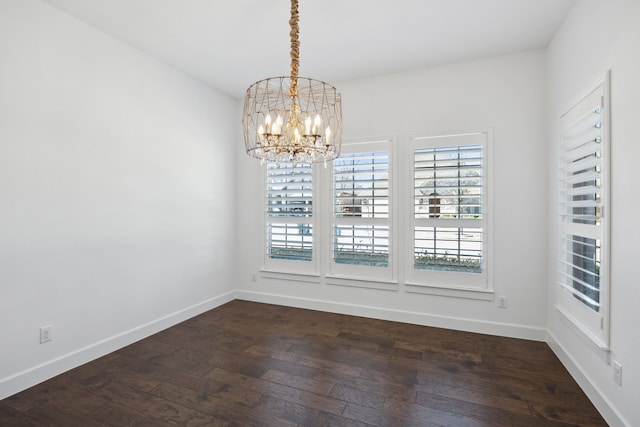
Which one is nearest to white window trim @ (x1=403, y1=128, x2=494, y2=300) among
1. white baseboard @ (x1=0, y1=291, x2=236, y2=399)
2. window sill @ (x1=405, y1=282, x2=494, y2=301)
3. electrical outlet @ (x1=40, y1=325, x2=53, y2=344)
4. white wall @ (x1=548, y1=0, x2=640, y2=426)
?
window sill @ (x1=405, y1=282, x2=494, y2=301)

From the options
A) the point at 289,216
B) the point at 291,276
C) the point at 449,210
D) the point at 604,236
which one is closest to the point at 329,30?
the point at 449,210

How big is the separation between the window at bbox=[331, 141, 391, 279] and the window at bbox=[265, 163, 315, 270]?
0.35 m

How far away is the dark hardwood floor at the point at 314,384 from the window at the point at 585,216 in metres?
0.58

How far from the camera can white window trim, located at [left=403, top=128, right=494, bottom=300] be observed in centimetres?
324

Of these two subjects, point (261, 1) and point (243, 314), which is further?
point (243, 314)

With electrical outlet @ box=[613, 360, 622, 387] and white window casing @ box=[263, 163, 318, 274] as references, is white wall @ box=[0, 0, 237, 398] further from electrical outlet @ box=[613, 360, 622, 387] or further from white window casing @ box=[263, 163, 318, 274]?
electrical outlet @ box=[613, 360, 622, 387]

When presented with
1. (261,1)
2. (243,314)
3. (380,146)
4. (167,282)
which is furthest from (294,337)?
(261,1)

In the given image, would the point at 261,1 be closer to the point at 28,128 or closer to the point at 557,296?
the point at 28,128

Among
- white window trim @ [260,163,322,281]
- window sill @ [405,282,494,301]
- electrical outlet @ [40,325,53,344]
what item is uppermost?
Result: white window trim @ [260,163,322,281]

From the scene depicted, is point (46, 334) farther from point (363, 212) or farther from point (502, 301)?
point (502, 301)

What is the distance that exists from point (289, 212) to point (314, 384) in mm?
2241

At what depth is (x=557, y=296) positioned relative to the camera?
2789mm

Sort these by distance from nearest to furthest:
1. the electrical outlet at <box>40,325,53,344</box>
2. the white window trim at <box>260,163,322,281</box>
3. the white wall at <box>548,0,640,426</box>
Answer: the white wall at <box>548,0,640,426</box>, the electrical outlet at <box>40,325,53,344</box>, the white window trim at <box>260,163,322,281</box>

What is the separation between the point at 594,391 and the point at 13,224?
4.04 m
